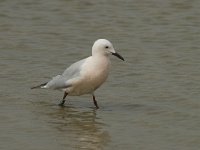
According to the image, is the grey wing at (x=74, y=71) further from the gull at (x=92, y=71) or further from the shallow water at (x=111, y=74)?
the shallow water at (x=111, y=74)

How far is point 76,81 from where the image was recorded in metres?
11.8

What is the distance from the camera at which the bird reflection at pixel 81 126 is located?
9.86 m

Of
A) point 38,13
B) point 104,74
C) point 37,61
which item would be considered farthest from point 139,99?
point 38,13

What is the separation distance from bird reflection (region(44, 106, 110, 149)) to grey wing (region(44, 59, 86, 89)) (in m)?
0.34

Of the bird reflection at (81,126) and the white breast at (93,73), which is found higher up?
the white breast at (93,73)

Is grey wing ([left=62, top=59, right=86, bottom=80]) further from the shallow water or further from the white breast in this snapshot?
the shallow water

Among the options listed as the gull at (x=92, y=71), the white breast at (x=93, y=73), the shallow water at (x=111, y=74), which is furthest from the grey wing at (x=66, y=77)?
the shallow water at (x=111, y=74)

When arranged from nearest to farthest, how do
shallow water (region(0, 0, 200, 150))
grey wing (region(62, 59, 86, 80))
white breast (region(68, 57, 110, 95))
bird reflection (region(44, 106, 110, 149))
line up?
1. bird reflection (region(44, 106, 110, 149))
2. shallow water (region(0, 0, 200, 150))
3. white breast (region(68, 57, 110, 95))
4. grey wing (region(62, 59, 86, 80))

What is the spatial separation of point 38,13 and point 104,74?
21.3 feet

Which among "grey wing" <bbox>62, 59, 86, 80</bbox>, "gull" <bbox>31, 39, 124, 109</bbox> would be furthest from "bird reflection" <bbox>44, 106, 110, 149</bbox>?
"grey wing" <bbox>62, 59, 86, 80</bbox>

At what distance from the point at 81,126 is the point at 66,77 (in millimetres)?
1346

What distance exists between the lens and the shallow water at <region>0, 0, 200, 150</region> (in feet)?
33.3

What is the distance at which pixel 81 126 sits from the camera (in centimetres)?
1084

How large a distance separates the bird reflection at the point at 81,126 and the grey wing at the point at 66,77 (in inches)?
13.4
